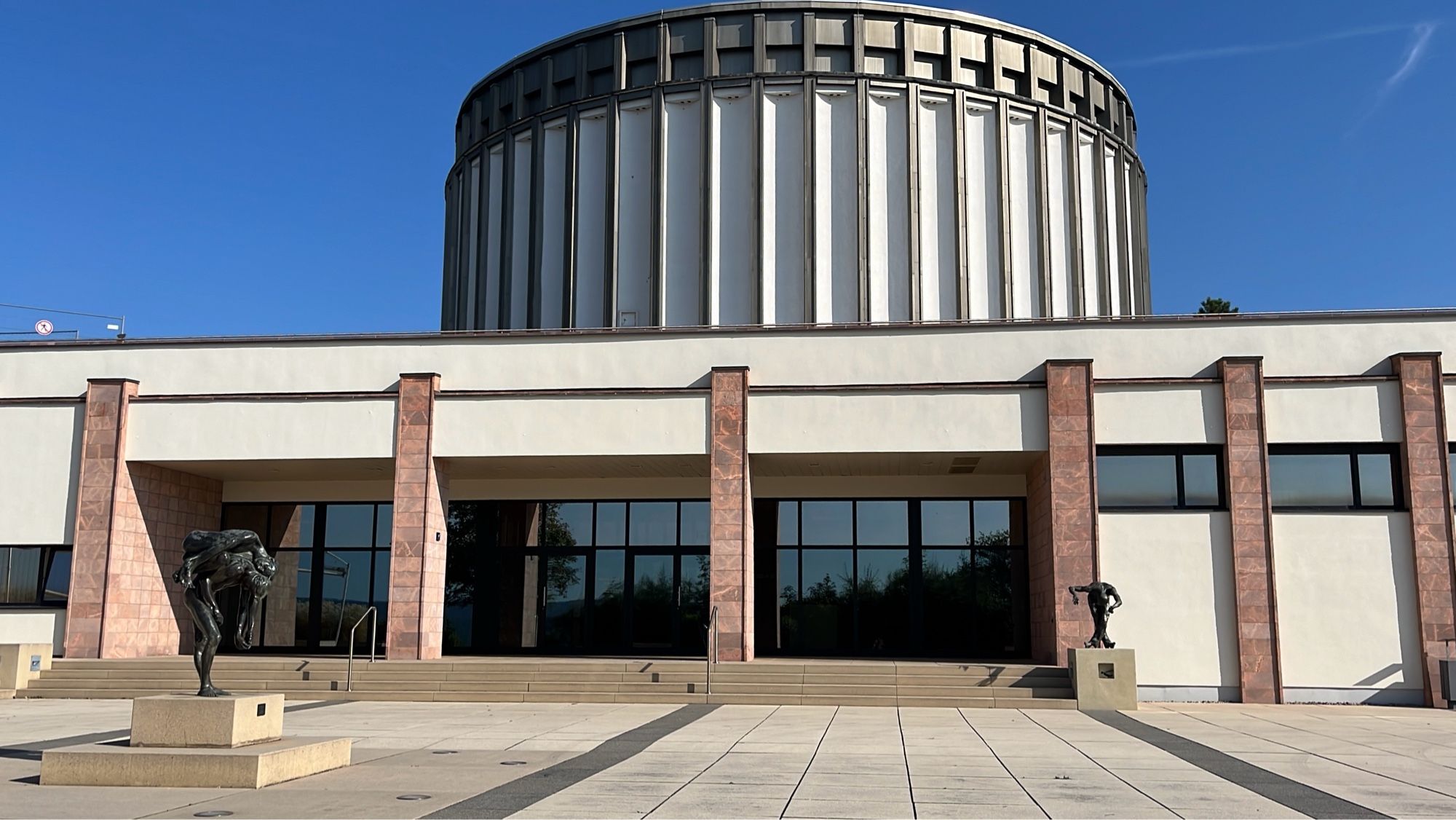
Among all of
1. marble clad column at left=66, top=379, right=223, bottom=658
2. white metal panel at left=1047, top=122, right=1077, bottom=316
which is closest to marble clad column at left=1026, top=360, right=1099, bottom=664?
white metal panel at left=1047, top=122, right=1077, bottom=316

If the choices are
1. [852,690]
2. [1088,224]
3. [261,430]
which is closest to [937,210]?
[1088,224]

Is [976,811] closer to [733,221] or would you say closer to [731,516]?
[731,516]

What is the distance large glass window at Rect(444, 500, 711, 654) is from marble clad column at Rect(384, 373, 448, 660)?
2.89 metres

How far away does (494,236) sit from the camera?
3456cm

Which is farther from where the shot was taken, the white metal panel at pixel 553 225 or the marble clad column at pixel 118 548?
the white metal panel at pixel 553 225

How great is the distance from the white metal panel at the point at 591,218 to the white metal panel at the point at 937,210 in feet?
26.2

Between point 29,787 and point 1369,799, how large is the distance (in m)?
11.0

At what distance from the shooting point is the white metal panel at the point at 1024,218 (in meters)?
31.2

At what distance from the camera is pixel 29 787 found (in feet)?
34.2

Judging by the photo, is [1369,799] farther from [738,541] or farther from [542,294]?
[542,294]

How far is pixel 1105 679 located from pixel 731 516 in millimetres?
6925

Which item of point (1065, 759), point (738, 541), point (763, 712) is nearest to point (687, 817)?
point (1065, 759)

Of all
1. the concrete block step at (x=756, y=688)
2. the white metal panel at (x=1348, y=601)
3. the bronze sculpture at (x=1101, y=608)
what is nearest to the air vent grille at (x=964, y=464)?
the bronze sculpture at (x=1101, y=608)

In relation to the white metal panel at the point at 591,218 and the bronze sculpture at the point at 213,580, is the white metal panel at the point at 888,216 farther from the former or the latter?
the bronze sculpture at the point at 213,580
